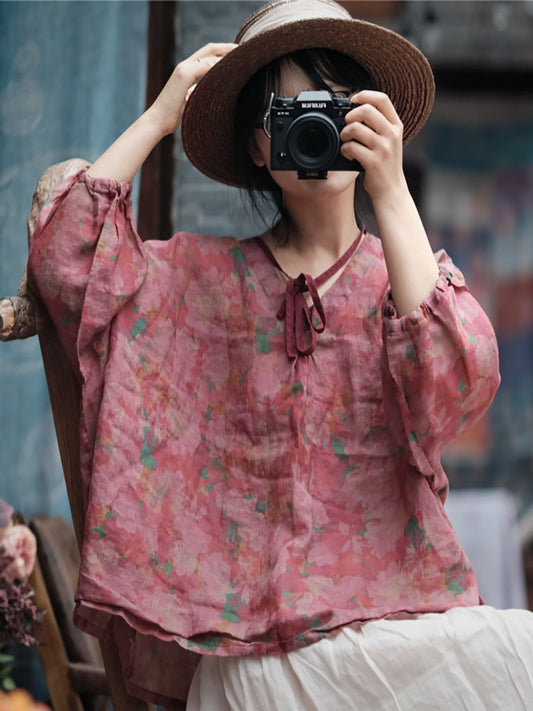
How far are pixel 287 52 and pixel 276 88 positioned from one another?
0.17 feet

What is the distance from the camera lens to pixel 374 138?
4.43 ft

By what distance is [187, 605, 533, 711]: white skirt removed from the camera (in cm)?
127

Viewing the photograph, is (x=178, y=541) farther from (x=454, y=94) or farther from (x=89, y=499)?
(x=454, y=94)

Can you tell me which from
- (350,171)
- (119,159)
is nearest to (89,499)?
(119,159)

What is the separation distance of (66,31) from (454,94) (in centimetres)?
294

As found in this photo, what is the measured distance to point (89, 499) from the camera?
4.57 ft

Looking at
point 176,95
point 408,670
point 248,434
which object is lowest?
point 408,670

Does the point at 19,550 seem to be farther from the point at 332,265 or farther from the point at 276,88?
the point at 276,88

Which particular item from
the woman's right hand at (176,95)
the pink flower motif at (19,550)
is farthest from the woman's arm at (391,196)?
the pink flower motif at (19,550)

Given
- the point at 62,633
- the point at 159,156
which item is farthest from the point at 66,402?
the point at 159,156

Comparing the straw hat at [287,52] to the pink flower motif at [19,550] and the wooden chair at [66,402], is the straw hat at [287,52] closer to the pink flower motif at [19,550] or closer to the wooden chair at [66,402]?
the wooden chair at [66,402]

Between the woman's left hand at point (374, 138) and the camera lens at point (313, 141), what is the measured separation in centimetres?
2

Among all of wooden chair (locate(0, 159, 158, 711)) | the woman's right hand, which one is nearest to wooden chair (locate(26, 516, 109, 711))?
wooden chair (locate(0, 159, 158, 711))

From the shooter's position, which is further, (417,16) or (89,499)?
(417,16)
